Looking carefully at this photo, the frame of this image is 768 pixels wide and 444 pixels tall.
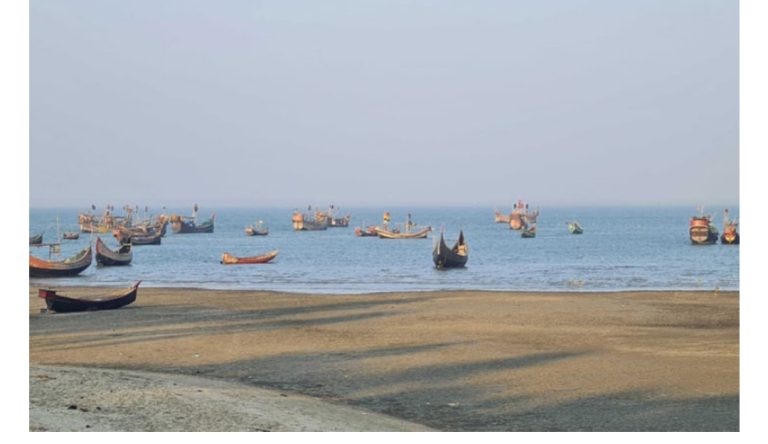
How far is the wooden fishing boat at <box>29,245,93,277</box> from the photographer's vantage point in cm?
4000

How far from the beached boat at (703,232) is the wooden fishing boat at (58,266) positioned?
41.3 metres

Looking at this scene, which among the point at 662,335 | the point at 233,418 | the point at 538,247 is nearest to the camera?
A: the point at 233,418

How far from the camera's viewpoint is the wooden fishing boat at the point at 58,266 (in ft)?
131

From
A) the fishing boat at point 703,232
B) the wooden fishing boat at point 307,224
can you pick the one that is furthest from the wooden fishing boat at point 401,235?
the wooden fishing boat at point 307,224

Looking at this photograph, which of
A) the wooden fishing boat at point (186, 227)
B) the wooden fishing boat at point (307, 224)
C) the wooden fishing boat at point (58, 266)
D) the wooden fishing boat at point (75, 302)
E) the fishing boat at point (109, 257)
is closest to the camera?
the wooden fishing boat at point (75, 302)

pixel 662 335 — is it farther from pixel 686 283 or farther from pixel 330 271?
pixel 330 271

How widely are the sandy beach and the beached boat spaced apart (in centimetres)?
4228

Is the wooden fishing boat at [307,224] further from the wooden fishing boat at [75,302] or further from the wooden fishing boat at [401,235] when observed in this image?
the wooden fishing boat at [75,302]

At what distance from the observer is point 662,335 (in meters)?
20.1

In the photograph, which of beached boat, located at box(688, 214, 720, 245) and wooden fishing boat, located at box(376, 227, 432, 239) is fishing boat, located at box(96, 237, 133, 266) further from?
beached boat, located at box(688, 214, 720, 245)

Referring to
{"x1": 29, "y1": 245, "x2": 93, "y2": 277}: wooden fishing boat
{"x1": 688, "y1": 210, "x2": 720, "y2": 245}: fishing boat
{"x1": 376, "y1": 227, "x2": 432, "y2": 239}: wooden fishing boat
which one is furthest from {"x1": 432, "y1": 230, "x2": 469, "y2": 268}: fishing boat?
{"x1": 376, "y1": 227, "x2": 432, "y2": 239}: wooden fishing boat

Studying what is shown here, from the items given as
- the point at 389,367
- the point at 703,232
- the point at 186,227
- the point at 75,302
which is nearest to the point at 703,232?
the point at 703,232
